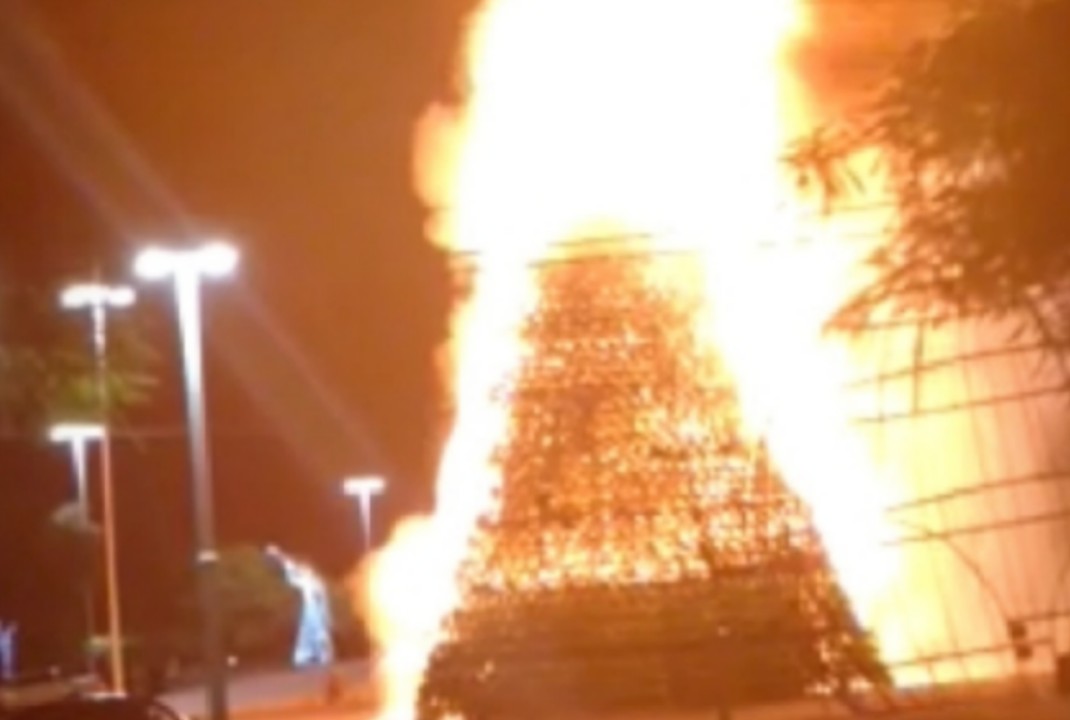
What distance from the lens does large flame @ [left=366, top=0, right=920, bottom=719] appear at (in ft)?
62.3

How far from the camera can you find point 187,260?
30.3 meters

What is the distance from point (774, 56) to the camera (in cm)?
2077

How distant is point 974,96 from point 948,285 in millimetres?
613

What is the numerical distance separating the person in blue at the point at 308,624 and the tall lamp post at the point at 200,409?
97.9 feet

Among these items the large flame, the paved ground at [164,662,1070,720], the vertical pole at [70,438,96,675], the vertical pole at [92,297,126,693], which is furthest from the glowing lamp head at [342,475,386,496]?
the large flame

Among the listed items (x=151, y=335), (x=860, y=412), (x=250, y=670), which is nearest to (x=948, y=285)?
(x=860, y=412)

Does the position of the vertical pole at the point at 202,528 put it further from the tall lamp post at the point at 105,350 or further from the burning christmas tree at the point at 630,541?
the burning christmas tree at the point at 630,541

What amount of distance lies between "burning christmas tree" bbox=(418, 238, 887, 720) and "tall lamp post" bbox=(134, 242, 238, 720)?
7902 millimetres

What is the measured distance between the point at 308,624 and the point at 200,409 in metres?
32.1

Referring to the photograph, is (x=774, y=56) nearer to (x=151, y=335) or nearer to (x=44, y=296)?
(x=44, y=296)

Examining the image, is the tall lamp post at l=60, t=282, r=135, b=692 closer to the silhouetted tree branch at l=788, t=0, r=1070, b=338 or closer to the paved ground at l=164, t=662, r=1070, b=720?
the paved ground at l=164, t=662, r=1070, b=720

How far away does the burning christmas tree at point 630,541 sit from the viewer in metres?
19.8

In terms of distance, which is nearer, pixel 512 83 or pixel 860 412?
pixel 860 412

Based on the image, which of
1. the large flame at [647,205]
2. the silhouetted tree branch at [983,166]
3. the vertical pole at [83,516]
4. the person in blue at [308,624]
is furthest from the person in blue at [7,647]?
the silhouetted tree branch at [983,166]
